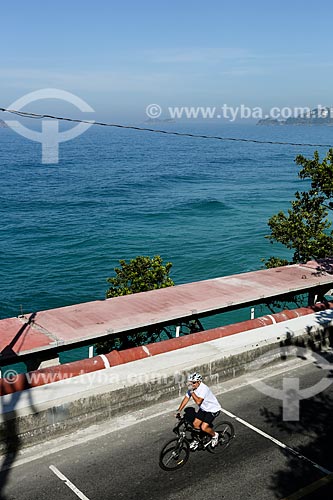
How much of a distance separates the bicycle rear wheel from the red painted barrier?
220 cm

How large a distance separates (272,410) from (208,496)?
301cm

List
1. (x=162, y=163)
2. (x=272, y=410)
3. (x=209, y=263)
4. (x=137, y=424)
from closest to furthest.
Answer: (x=137, y=424) < (x=272, y=410) < (x=209, y=263) < (x=162, y=163)

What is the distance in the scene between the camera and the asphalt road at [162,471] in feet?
26.8

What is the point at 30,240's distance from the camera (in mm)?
61938

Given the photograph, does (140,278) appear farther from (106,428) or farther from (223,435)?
(223,435)

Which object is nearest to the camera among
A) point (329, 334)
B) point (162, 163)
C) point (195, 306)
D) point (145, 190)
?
point (329, 334)

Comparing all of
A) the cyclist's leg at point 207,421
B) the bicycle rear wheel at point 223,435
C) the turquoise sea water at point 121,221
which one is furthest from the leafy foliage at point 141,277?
the cyclist's leg at point 207,421

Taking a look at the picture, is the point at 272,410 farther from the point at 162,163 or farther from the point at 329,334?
the point at 162,163

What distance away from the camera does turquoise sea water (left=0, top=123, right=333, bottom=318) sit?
49.7m

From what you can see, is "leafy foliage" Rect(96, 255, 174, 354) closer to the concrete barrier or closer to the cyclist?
the concrete barrier

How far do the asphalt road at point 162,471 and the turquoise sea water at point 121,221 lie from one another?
55.8ft

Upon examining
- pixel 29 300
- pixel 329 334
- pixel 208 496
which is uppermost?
pixel 329 334

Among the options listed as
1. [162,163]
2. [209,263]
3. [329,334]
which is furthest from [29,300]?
[162,163]

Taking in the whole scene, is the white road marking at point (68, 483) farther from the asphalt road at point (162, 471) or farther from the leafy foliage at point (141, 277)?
the leafy foliage at point (141, 277)
